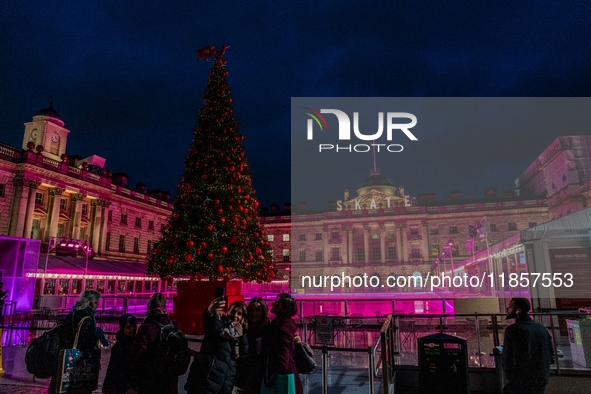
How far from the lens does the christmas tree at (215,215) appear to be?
11.5 meters

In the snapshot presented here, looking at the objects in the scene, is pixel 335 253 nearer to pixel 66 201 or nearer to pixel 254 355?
pixel 66 201

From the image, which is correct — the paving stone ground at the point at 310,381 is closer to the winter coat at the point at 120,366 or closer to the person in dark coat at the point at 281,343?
Answer: the winter coat at the point at 120,366

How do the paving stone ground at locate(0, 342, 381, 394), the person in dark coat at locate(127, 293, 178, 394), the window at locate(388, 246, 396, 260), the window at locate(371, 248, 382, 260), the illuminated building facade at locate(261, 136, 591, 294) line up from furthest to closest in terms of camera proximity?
the window at locate(371, 248, 382, 260) → the window at locate(388, 246, 396, 260) → the illuminated building facade at locate(261, 136, 591, 294) → the paving stone ground at locate(0, 342, 381, 394) → the person in dark coat at locate(127, 293, 178, 394)

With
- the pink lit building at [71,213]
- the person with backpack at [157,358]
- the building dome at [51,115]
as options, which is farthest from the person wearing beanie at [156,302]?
the building dome at [51,115]

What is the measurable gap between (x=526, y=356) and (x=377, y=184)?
9805 cm

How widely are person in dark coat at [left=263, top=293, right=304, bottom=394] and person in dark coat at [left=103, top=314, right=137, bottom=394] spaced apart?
6.24ft

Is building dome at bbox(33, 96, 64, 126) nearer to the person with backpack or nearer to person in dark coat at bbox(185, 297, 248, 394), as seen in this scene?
the person with backpack

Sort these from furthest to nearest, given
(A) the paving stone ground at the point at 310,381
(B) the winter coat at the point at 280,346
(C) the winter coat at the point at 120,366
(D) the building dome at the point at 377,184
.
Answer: (D) the building dome at the point at 377,184 < (A) the paving stone ground at the point at 310,381 < (C) the winter coat at the point at 120,366 < (B) the winter coat at the point at 280,346

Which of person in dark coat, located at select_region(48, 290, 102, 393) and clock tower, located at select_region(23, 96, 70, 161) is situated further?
clock tower, located at select_region(23, 96, 70, 161)

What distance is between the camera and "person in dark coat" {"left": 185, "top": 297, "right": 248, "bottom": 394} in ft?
12.4

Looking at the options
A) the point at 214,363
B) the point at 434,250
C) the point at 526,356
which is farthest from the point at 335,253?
the point at 214,363

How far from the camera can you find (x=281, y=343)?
374 centimetres

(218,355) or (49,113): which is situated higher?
(49,113)

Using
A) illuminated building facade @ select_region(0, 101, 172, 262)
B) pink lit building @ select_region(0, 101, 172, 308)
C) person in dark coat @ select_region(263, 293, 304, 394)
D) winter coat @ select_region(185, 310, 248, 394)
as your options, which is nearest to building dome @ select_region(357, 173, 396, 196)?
illuminated building facade @ select_region(0, 101, 172, 262)
